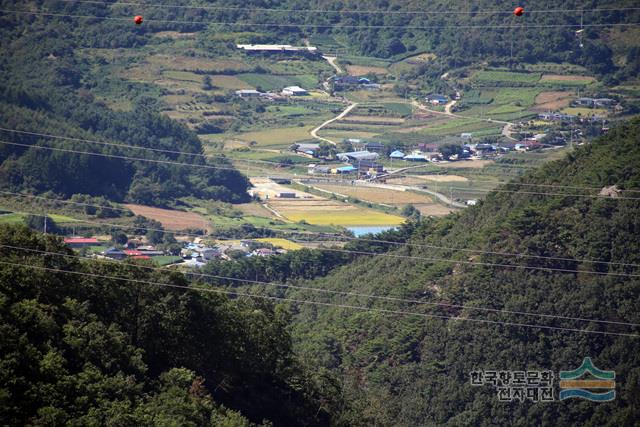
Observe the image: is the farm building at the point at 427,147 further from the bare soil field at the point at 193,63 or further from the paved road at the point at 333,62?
the bare soil field at the point at 193,63

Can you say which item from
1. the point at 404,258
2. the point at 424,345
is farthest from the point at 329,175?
the point at 424,345

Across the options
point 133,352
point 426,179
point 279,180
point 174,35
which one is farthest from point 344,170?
point 133,352

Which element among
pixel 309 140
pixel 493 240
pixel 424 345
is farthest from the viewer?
pixel 309 140

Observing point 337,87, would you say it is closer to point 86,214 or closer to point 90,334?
point 86,214

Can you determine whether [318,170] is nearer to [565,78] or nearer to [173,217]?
[173,217]

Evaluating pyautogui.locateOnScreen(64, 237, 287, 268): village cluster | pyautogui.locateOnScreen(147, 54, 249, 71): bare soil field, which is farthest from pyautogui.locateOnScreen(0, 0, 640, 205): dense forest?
pyautogui.locateOnScreen(64, 237, 287, 268): village cluster

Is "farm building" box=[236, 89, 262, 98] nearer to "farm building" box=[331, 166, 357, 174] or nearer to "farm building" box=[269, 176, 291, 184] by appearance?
"farm building" box=[269, 176, 291, 184]
